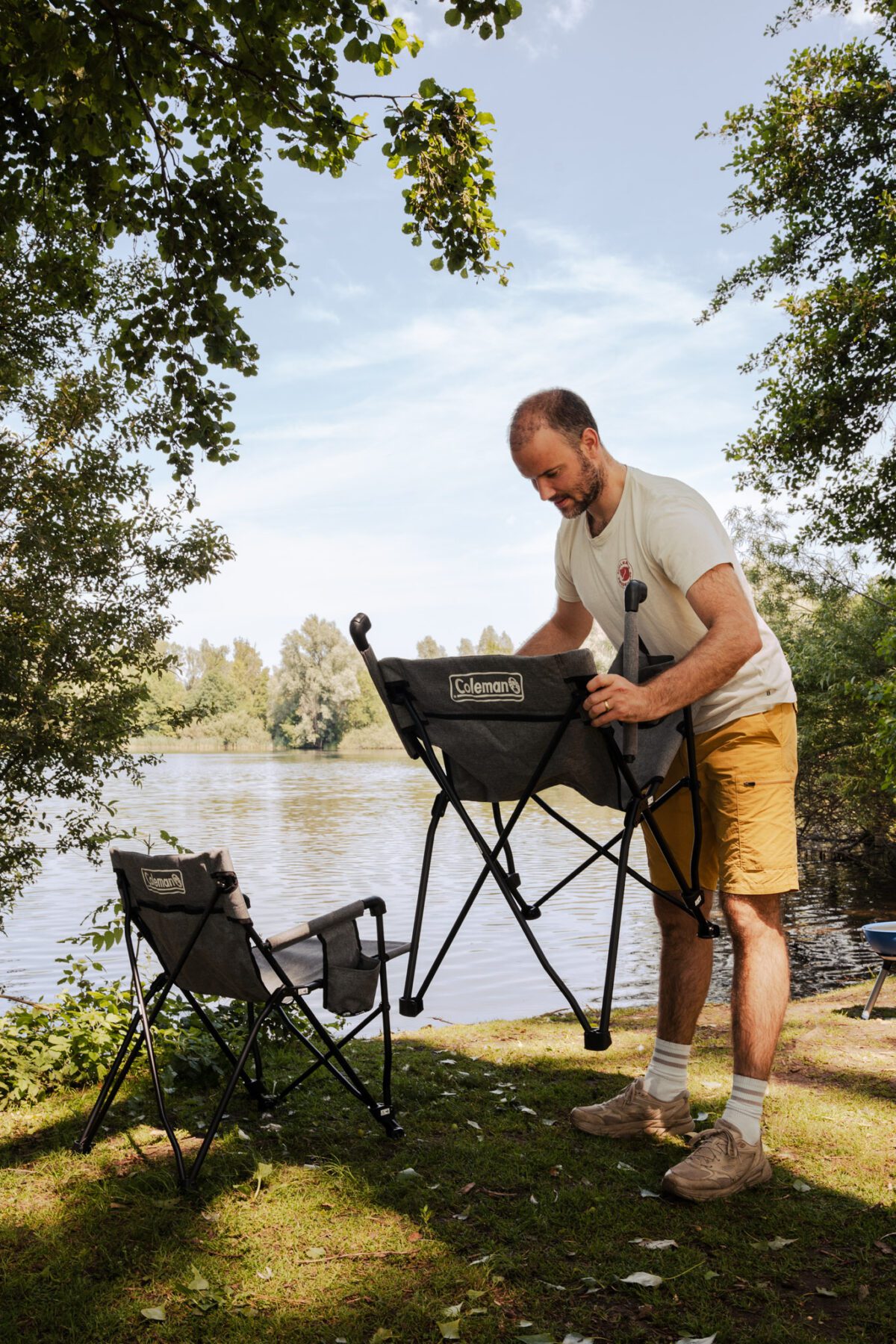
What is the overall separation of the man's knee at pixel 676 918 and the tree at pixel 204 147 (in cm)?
439

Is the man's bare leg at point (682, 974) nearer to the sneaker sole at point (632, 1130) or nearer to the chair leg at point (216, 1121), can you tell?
the sneaker sole at point (632, 1130)

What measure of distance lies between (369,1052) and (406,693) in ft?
7.74

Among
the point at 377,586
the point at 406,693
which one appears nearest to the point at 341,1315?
the point at 406,693

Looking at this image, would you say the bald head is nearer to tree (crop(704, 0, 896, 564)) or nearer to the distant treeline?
tree (crop(704, 0, 896, 564))

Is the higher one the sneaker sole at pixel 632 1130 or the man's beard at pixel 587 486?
the man's beard at pixel 587 486

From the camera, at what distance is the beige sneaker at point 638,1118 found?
3.12 metres

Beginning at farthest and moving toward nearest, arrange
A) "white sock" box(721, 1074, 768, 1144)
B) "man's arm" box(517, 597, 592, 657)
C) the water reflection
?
the water reflection → "man's arm" box(517, 597, 592, 657) → "white sock" box(721, 1074, 768, 1144)

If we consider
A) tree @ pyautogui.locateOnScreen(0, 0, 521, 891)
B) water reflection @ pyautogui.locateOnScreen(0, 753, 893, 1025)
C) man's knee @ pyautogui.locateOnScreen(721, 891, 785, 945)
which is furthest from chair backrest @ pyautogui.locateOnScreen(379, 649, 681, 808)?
water reflection @ pyautogui.locateOnScreen(0, 753, 893, 1025)

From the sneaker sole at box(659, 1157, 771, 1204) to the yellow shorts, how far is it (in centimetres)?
74

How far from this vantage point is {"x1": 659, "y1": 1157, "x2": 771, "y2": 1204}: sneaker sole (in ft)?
8.56

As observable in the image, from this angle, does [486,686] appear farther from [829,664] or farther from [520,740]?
[829,664]

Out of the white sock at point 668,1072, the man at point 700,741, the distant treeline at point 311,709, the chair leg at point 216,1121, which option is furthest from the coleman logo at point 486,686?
the distant treeline at point 311,709

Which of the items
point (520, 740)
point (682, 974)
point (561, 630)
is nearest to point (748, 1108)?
point (682, 974)

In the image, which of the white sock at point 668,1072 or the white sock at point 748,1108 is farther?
the white sock at point 668,1072
